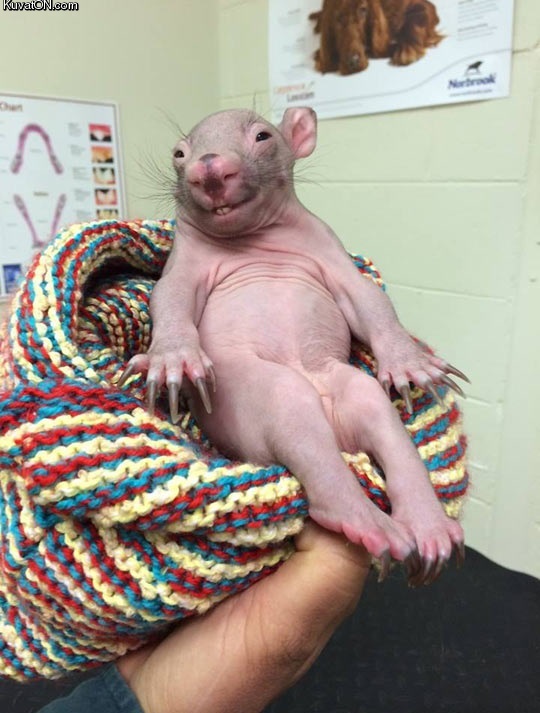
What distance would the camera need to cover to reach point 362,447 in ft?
2.88

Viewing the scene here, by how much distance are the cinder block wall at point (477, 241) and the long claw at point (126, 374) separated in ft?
4.28

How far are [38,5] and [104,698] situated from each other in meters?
2.02

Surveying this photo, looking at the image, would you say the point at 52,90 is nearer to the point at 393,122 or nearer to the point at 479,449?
the point at 393,122

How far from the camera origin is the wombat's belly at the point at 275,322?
3.22 ft

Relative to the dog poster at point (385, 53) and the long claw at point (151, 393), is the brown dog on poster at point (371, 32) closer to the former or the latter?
the dog poster at point (385, 53)

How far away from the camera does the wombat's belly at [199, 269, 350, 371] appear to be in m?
0.98

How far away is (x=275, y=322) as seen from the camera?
101cm

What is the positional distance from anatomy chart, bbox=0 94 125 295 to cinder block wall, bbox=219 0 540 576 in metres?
0.75

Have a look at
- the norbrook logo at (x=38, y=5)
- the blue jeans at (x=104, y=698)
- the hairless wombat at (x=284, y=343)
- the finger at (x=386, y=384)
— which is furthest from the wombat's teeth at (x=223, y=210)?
the norbrook logo at (x=38, y=5)

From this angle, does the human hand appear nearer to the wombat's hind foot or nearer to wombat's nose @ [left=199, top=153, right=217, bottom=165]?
the wombat's hind foot

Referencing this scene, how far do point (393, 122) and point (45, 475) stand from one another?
171 cm

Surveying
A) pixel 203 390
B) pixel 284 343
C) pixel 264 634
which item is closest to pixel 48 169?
pixel 284 343

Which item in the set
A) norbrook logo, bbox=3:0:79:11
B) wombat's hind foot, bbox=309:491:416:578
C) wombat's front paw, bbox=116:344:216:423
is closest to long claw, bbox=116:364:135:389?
wombat's front paw, bbox=116:344:216:423

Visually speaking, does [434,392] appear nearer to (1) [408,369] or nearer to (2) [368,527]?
(1) [408,369]
